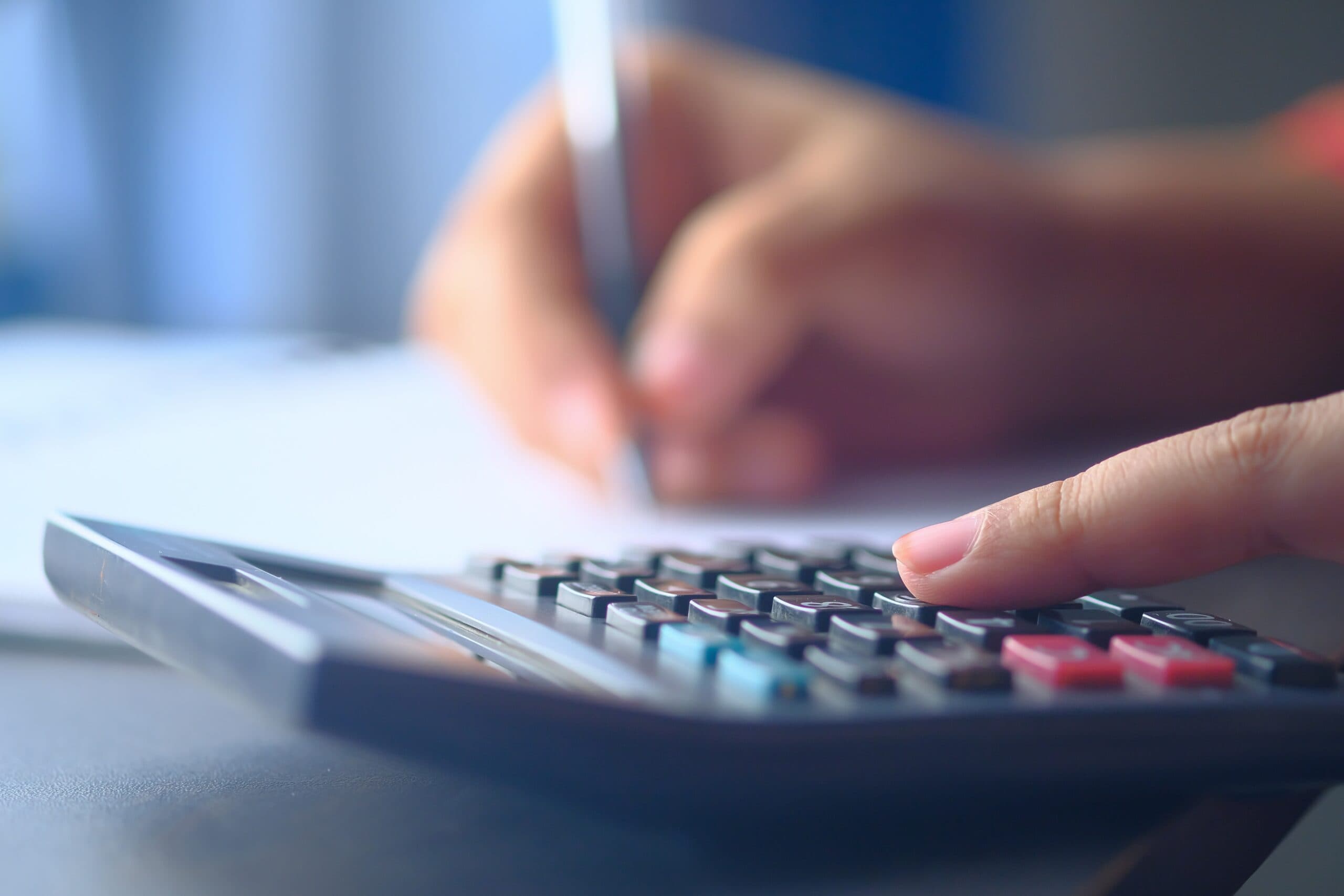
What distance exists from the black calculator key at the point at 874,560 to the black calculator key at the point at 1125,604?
0.17 feet

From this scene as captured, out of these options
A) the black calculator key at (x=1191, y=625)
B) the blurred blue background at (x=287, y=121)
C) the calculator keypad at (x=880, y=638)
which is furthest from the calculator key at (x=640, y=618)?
the blurred blue background at (x=287, y=121)

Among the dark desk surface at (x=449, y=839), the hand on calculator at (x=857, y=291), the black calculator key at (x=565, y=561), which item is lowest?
the dark desk surface at (x=449, y=839)

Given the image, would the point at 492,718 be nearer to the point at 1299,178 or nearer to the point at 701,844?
the point at 701,844

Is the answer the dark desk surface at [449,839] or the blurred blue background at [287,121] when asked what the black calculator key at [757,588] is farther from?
the blurred blue background at [287,121]

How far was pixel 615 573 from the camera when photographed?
29cm

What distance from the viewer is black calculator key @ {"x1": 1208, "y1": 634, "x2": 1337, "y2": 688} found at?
210 mm

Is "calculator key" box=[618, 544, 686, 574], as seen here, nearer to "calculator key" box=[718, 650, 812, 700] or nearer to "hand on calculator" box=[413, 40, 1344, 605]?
"calculator key" box=[718, 650, 812, 700]

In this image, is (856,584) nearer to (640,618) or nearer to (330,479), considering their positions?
(640,618)

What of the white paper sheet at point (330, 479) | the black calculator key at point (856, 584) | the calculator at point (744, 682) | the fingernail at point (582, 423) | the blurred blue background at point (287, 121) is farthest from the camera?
the blurred blue background at point (287, 121)

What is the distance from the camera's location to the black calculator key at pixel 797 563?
0.30m

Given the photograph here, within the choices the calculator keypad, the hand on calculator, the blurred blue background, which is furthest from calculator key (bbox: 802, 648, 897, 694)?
the blurred blue background

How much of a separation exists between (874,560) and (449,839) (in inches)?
6.5

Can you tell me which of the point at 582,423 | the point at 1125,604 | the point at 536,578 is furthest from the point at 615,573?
the point at 582,423

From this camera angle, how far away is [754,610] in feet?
0.82
